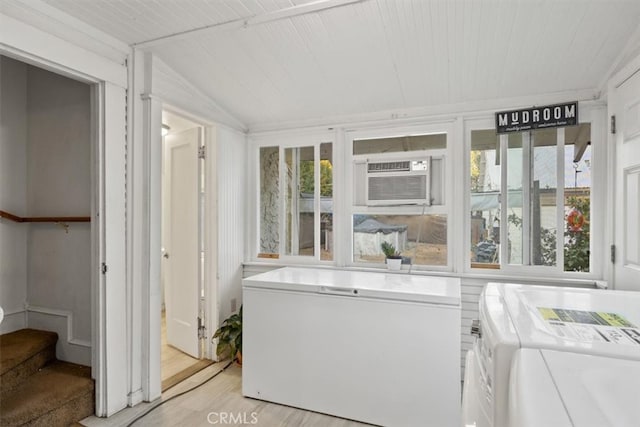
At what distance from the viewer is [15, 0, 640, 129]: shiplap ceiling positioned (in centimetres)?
168

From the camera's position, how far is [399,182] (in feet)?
8.81

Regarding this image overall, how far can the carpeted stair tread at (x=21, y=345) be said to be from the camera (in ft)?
6.23

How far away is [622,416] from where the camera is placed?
51cm

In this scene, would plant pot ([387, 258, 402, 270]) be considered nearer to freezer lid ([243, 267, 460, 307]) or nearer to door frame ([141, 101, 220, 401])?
freezer lid ([243, 267, 460, 307])

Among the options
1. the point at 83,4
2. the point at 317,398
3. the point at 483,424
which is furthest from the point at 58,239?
the point at 483,424

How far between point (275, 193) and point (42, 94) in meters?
1.90

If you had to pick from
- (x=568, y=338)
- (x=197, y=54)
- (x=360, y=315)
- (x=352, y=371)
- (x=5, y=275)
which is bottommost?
(x=352, y=371)

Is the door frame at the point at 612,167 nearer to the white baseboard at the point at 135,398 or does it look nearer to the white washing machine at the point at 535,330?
the white washing machine at the point at 535,330

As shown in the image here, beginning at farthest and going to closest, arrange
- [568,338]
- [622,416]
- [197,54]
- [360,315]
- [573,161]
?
1. [573,161]
2. [197,54]
3. [360,315]
4. [568,338]
5. [622,416]

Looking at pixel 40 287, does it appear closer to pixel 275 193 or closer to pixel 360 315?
pixel 275 193

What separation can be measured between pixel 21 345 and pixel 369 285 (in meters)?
2.26

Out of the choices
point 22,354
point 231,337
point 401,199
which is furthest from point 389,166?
point 22,354

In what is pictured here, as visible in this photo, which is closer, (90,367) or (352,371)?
(352,371)

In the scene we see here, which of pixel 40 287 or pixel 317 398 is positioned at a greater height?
pixel 40 287
